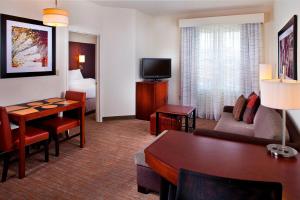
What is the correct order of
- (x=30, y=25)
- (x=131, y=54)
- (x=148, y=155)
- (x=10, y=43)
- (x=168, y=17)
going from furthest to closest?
1. (x=168, y=17)
2. (x=131, y=54)
3. (x=30, y=25)
4. (x=10, y=43)
5. (x=148, y=155)

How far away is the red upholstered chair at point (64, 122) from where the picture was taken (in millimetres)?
3412

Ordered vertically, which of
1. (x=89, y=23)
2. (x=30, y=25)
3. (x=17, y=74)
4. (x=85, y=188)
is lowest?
(x=85, y=188)

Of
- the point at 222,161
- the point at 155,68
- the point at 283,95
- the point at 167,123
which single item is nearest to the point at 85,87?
the point at 155,68

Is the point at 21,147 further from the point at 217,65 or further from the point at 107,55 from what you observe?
the point at 217,65

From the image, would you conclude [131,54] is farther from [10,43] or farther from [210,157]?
[210,157]

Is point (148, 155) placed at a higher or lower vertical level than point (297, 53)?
lower

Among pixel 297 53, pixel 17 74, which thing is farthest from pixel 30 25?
pixel 297 53

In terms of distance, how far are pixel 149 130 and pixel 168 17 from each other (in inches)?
119

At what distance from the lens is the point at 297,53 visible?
2.43 meters

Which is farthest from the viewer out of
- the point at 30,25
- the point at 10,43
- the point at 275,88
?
the point at 30,25

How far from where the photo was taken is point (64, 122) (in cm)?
360

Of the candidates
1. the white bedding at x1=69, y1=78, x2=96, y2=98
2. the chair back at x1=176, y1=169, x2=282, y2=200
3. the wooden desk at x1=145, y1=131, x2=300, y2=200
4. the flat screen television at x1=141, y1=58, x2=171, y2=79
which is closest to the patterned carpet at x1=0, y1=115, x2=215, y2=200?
the wooden desk at x1=145, y1=131, x2=300, y2=200

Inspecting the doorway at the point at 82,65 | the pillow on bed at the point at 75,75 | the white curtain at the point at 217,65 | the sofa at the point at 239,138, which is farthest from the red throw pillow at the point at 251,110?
the pillow on bed at the point at 75,75

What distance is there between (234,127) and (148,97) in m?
2.45
